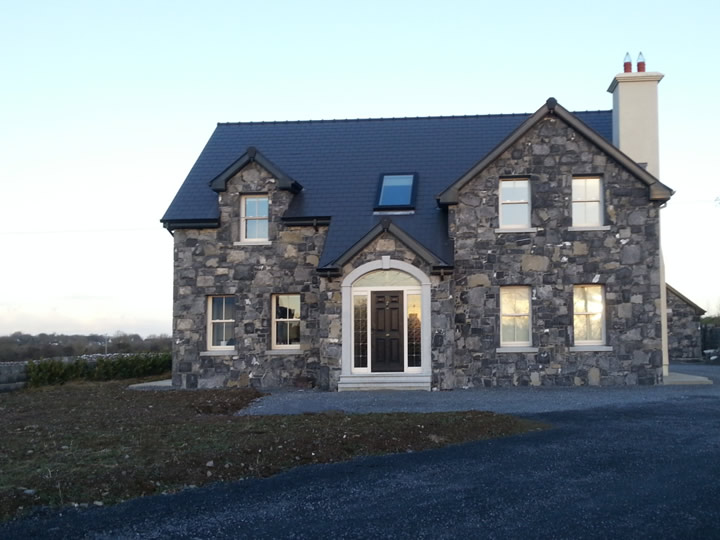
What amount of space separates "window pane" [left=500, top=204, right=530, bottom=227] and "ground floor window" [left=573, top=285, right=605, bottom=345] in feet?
7.54

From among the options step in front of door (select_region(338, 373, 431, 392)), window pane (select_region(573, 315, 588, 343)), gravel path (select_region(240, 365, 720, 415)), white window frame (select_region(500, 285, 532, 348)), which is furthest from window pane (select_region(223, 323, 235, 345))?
window pane (select_region(573, 315, 588, 343))

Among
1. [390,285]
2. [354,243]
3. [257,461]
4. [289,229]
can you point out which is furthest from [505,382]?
[257,461]

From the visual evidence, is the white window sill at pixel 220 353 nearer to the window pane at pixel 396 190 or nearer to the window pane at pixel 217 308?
the window pane at pixel 217 308

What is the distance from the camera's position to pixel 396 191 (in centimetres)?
2262

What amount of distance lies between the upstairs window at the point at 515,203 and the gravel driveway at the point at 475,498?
30.9 ft

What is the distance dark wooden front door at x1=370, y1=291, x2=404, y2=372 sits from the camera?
1997cm

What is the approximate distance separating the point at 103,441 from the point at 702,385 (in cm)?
1532

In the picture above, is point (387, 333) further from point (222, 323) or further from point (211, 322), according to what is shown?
point (211, 322)

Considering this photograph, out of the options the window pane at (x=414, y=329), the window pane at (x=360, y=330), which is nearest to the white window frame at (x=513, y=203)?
the window pane at (x=414, y=329)

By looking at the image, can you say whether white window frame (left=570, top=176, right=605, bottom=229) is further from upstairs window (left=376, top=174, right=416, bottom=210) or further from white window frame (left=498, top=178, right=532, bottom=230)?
upstairs window (left=376, top=174, right=416, bottom=210)

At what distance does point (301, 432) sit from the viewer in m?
11.9

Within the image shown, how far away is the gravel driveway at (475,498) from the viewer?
22.5 ft

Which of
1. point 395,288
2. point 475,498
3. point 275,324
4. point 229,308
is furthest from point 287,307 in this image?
point 475,498

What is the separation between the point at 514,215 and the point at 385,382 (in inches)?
225
